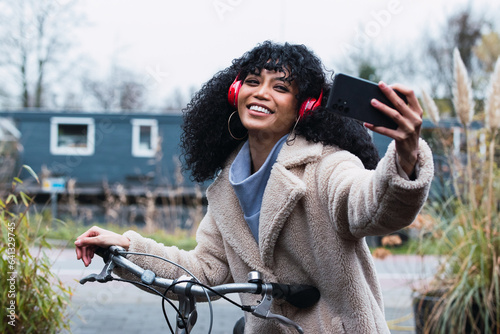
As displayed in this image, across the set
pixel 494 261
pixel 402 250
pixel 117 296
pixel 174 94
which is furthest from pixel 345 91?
pixel 174 94

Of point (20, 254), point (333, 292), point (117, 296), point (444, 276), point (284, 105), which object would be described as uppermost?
point (284, 105)

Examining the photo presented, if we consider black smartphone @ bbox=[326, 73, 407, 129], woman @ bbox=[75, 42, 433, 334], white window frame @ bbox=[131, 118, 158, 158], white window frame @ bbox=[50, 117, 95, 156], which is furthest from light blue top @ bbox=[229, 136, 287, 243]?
white window frame @ bbox=[50, 117, 95, 156]

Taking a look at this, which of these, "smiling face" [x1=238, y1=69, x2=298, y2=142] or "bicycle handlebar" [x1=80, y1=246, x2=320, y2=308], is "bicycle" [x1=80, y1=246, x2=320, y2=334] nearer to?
"bicycle handlebar" [x1=80, y1=246, x2=320, y2=308]

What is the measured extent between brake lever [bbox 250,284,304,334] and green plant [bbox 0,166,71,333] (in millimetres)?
1308

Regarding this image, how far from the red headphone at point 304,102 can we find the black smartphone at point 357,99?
597 millimetres

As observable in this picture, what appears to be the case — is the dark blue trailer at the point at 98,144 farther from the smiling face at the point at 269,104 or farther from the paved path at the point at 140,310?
the smiling face at the point at 269,104

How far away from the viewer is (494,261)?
3684 millimetres

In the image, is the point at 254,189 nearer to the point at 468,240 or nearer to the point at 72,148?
the point at 468,240

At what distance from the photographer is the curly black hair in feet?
6.41

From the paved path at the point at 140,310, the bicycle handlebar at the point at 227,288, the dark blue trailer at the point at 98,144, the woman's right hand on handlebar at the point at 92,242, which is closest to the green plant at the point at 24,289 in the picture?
the woman's right hand on handlebar at the point at 92,242

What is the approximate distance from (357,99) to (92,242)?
1091 mm

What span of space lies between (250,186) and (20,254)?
128cm

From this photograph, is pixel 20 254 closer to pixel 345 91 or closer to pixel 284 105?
pixel 284 105

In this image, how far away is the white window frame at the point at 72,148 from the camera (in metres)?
15.3
